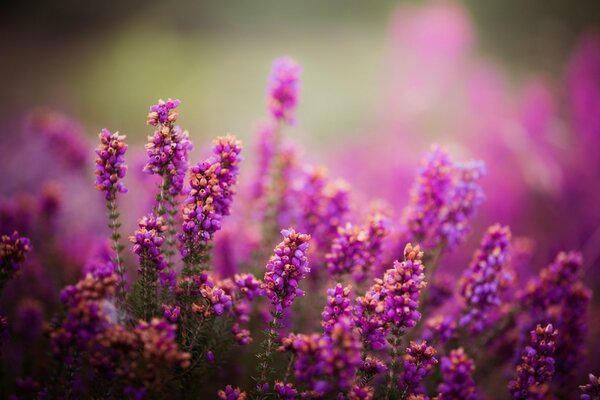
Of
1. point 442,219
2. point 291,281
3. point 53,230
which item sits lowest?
point 291,281

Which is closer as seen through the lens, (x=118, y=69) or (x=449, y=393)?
(x=449, y=393)

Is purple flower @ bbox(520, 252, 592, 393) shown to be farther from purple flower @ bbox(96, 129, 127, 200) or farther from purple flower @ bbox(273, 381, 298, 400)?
purple flower @ bbox(96, 129, 127, 200)

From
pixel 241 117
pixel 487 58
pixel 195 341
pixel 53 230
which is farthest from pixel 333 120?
pixel 195 341

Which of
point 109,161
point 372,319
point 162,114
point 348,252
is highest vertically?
point 162,114

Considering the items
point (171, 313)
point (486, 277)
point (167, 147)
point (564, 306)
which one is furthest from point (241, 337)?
point (564, 306)

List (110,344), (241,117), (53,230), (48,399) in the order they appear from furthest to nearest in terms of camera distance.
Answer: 1. (241,117)
2. (53,230)
3. (48,399)
4. (110,344)

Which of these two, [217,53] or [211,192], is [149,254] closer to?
[211,192]

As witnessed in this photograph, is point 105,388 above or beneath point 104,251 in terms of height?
beneath

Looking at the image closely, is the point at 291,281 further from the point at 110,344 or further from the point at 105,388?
the point at 105,388
